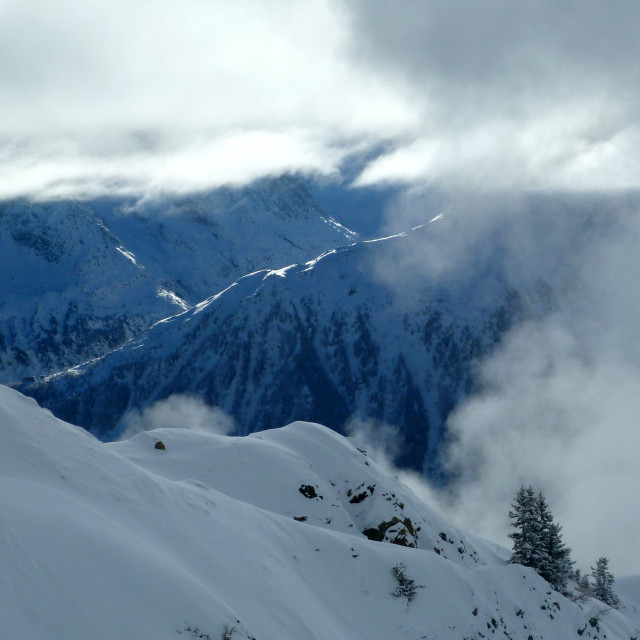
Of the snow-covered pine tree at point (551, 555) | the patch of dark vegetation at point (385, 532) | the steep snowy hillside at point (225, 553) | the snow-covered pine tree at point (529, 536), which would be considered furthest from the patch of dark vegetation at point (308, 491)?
the snow-covered pine tree at point (551, 555)

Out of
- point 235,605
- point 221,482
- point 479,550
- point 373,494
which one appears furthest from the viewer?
point 479,550

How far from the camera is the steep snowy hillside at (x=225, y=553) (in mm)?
17734

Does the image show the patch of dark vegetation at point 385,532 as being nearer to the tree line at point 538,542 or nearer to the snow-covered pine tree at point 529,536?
the snow-covered pine tree at point 529,536

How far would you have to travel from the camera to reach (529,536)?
174 feet

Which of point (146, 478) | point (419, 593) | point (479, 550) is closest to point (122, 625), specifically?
point (146, 478)

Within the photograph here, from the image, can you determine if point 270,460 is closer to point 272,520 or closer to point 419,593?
point 272,520

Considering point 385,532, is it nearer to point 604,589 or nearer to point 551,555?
point 551,555

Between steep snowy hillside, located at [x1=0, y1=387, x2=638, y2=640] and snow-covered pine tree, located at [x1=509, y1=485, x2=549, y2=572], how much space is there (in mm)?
4867

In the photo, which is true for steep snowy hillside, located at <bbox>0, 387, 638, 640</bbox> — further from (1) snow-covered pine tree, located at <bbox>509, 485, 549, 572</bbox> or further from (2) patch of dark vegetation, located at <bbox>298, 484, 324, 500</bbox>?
(1) snow-covered pine tree, located at <bbox>509, 485, 549, 572</bbox>

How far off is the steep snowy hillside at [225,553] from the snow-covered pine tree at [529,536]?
192 inches

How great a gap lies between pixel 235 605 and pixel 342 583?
956cm

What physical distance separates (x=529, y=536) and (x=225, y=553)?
3572 cm

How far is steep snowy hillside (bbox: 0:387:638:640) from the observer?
58.2 feet

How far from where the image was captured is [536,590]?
38.5 meters
